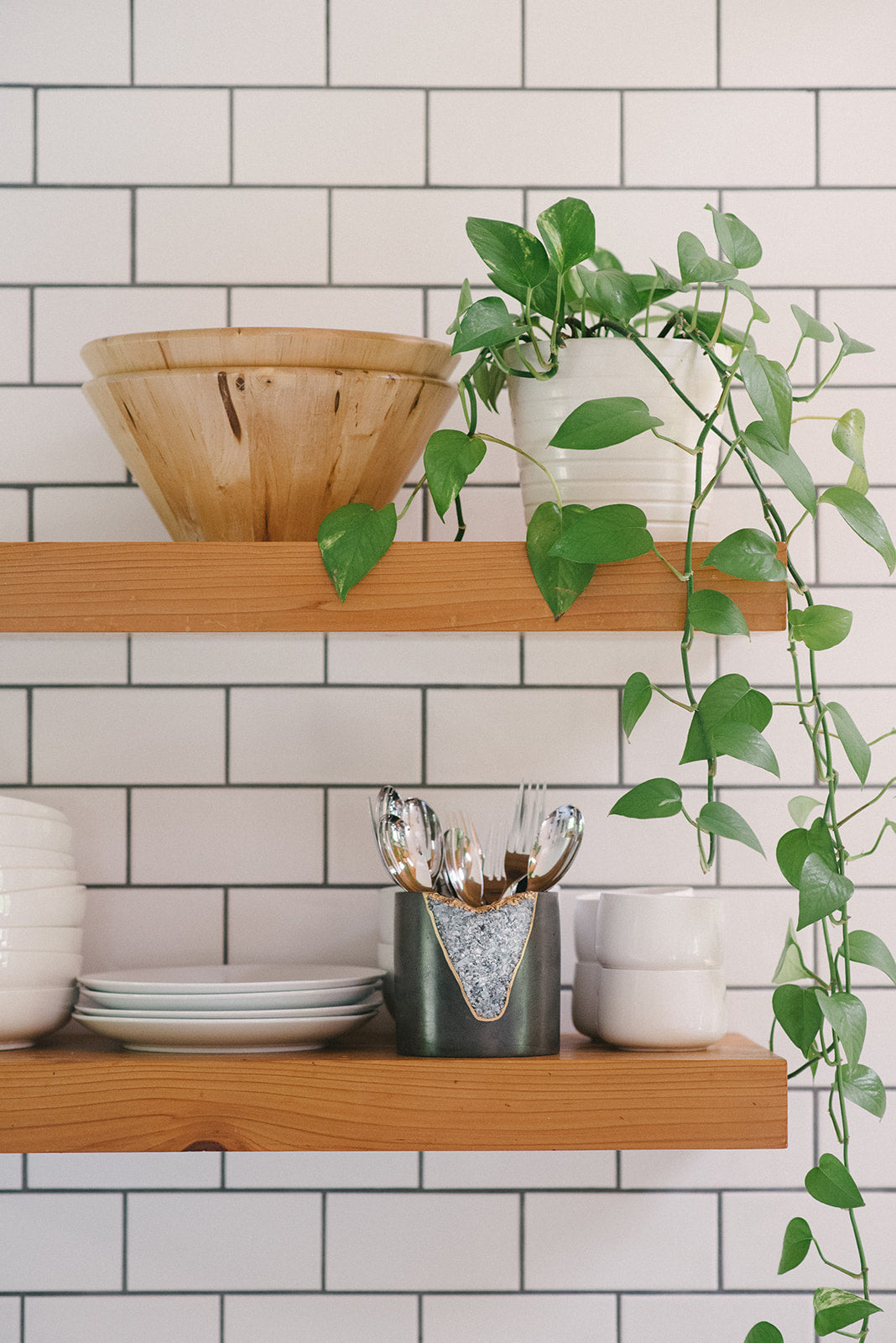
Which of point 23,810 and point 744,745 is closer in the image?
point 744,745

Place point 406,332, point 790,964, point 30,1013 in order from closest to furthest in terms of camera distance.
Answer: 1. point 30,1013
2. point 790,964
3. point 406,332

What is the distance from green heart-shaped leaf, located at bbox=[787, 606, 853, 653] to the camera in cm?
98

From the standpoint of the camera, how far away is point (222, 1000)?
98 cm

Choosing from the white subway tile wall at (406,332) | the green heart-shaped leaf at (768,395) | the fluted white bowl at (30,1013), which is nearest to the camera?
the green heart-shaped leaf at (768,395)

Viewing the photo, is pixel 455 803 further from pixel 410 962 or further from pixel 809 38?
pixel 809 38

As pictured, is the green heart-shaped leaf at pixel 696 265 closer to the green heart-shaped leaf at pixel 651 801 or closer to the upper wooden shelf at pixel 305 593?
the upper wooden shelf at pixel 305 593

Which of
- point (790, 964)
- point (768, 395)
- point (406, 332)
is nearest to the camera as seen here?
point (768, 395)

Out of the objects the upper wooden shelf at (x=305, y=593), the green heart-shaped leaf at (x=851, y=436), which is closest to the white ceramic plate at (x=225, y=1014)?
the upper wooden shelf at (x=305, y=593)

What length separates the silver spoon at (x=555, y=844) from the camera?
1.00 metres

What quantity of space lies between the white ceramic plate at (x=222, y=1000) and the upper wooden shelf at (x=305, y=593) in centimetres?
32

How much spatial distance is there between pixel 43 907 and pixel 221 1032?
0.21 metres

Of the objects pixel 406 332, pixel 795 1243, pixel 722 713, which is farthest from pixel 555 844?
pixel 406 332

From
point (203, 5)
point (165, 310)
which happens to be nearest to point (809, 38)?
point (203, 5)

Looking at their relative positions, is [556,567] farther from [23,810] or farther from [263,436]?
[23,810]
